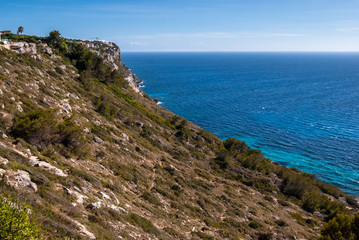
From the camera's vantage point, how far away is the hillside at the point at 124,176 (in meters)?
12.9

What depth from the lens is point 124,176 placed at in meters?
22.2

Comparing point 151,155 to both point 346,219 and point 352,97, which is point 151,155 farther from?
point 352,97

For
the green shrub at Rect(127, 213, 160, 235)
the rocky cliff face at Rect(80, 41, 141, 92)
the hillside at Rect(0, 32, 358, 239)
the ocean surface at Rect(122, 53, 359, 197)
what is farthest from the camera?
the rocky cliff face at Rect(80, 41, 141, 92)

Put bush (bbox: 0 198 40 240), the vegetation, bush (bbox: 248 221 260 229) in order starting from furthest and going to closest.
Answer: bush (bbox: 248 221 260 229), the vegetation, bush (bbox: 0 198 40 240)

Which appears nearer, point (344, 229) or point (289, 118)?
point (344, 229)

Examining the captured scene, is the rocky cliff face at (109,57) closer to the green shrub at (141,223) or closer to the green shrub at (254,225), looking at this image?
the green shrub at (254,225)

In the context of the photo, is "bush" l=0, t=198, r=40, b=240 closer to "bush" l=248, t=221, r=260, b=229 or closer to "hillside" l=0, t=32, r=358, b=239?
"hillside" l=0, t=32, r=358, b=239

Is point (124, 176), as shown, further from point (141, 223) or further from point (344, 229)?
point (344, 229)

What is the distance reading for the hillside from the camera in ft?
42.2

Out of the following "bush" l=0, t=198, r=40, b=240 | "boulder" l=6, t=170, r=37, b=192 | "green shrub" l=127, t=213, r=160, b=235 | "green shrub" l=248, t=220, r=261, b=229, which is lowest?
"green shrub" l=248, t=220, r=261, b=229

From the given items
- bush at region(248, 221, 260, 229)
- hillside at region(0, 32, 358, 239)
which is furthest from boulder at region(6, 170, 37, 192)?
bush at region(248, 221, 260, 229)

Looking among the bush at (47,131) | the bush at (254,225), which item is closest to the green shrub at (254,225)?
the bush at (254,225)

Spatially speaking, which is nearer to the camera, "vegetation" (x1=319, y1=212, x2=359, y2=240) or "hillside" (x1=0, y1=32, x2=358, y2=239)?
"hillside" (x1=0, y1=32, x2=358, y2=239)

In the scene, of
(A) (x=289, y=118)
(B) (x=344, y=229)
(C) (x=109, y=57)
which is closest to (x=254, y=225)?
(B) (x=344, y=229)
